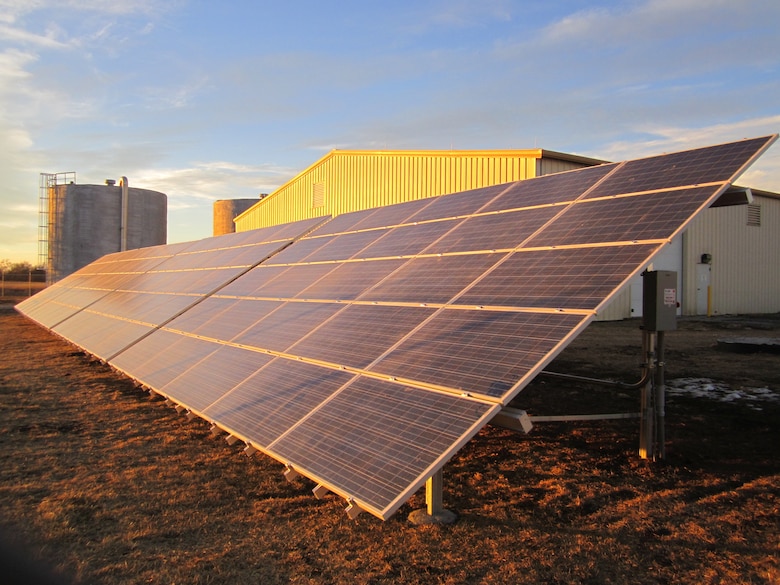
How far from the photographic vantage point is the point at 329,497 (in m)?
6.71

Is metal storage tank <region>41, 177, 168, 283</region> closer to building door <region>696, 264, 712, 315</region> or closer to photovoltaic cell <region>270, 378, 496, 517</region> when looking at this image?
building door <region>696, 264, 712, 315</region>

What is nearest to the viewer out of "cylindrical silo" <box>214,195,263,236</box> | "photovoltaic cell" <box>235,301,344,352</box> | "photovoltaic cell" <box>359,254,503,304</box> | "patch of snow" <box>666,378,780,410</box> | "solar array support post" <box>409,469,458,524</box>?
"solar array support post" <box>409,469,458,524</box>

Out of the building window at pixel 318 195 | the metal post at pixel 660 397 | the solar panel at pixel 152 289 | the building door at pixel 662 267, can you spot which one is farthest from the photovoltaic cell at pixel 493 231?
the building door at pixel 662 267

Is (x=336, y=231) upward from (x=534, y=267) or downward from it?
upward

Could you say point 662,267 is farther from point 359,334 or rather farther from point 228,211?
point 228,211

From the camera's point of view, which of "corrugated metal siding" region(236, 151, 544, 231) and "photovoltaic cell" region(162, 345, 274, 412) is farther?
"corrugated metal siding" region(236, 151, 544, 231)

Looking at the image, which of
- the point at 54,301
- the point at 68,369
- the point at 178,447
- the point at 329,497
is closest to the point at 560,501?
the point at 329,497

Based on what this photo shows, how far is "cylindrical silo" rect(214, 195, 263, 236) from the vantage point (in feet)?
189

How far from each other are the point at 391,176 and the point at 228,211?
37.5 metres

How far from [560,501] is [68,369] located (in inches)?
585

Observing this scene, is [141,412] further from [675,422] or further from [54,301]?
[54,301]

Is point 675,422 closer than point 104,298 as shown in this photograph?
Yes

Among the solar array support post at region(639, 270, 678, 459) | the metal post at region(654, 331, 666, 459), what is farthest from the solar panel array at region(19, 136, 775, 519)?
the metal post at region(654, 331, 666, 459)

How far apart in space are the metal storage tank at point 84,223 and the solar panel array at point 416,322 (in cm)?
4503
